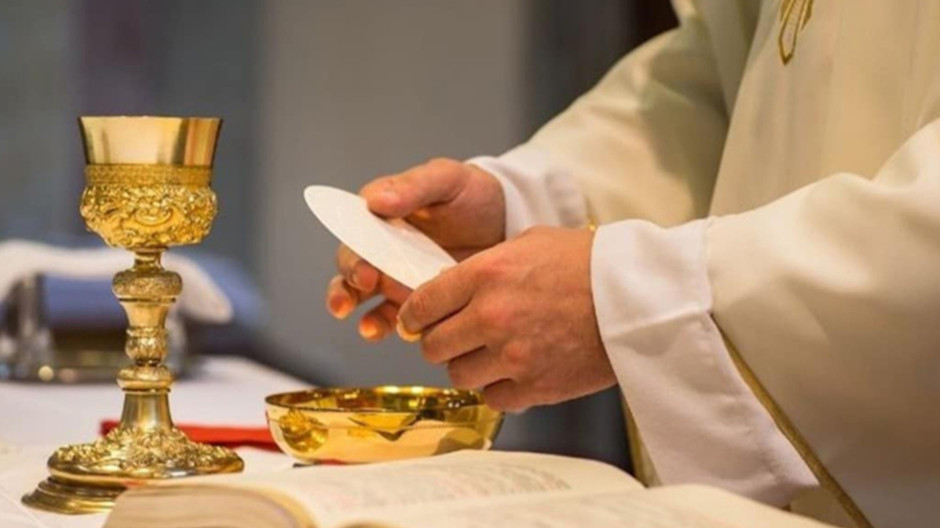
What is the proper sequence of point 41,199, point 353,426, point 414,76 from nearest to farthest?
point 353,426 → point 414,76 → point 41,199

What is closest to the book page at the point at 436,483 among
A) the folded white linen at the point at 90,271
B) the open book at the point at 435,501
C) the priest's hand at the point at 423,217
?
the open book at the point at 435,501

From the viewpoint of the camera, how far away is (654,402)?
1399 mm

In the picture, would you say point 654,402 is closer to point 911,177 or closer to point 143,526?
point 911,177

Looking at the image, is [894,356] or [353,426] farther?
[353,426]

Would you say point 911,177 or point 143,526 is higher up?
point 911,177

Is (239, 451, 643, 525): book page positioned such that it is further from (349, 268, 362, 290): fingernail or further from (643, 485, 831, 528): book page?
(349, 268, 362, 290): fingernail

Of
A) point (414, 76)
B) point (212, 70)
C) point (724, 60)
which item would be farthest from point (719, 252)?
point (212, 70)

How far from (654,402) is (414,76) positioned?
4306mm

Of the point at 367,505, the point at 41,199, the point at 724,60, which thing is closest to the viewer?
the point at 367,505

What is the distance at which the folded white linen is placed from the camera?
279 cm

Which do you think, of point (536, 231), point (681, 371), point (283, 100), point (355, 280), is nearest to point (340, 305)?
point (355, 280)

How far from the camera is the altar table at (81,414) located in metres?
1.46

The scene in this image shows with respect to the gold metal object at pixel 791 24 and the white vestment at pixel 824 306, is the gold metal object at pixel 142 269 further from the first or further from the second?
the gold metal object at pixel 791 24

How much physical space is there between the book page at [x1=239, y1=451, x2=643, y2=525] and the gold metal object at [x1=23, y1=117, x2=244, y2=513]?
32cm
